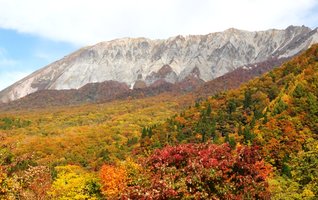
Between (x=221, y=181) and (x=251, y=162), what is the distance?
2.93 m

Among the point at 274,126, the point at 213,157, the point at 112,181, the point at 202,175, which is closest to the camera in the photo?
the point at 202,175

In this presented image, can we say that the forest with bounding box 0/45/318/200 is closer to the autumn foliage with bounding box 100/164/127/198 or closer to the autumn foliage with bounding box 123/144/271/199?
the autumn foliage with bounding box 123/144/271/199

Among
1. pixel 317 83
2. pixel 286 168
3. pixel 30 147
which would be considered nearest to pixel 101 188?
pixel 286 168

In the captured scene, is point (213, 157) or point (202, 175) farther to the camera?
point (213, 157)

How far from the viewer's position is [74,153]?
622ft

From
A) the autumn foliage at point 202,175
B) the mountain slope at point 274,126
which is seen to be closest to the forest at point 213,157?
the autumn foliage at point 202,175

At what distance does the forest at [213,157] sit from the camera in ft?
80.2

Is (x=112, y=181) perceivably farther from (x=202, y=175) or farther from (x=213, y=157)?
(x=202, y=175)

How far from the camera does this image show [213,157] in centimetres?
2731

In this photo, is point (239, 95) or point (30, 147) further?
point (30, 147)

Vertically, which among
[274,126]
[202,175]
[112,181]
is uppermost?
[202,175]

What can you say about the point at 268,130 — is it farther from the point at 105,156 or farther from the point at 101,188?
the point at 105,156

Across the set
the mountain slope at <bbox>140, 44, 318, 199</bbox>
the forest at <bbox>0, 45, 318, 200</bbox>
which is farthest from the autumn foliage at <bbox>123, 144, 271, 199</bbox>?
the mountain slope at <bbox>140, 44, 318, 199</bbox>

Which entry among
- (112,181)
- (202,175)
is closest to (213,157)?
(202,175)
